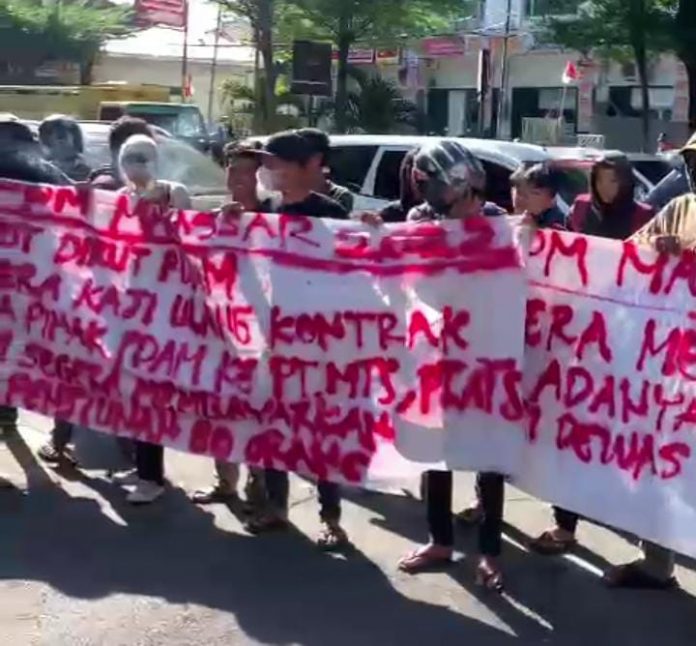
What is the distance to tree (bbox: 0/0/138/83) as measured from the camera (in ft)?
144

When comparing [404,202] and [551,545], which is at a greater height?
[404,202]

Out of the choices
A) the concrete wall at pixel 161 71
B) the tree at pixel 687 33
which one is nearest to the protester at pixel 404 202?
the tree at pixel 687 33

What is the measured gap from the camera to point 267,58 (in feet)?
106

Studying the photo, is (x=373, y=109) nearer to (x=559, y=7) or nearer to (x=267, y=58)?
(x=267, y=58)

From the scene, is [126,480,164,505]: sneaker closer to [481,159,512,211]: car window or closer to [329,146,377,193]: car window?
[481,159,512,211]: car window

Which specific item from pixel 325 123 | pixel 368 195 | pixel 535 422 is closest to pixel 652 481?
pixel 535 422

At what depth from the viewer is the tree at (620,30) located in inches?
991

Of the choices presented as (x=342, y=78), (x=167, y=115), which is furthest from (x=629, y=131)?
(x=167, y=115)

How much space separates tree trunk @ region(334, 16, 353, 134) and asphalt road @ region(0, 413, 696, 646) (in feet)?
76.0

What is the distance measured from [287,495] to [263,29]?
2759cm

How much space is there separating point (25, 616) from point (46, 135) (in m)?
6.61

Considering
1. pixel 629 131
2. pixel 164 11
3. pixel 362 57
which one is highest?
pixel 164 11

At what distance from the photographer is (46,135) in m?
11.1

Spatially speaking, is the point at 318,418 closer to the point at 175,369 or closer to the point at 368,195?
the point at 175,369
